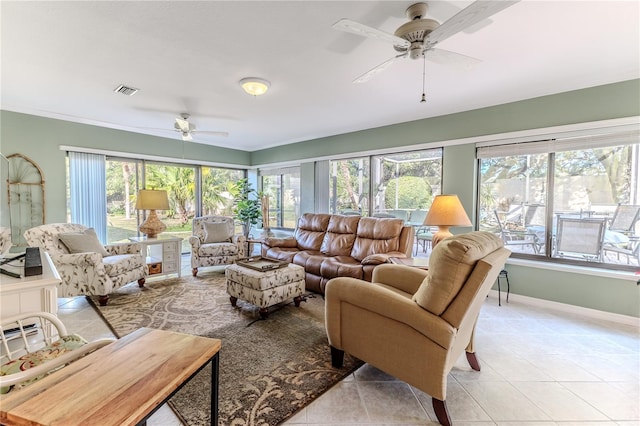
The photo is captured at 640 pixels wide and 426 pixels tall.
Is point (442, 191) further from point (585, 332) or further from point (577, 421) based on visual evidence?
point (577, 421)

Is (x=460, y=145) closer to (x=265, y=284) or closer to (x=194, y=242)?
(x=265, y=284)

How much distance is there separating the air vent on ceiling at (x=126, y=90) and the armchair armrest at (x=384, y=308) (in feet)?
10.1

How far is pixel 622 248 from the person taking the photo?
2977 mm

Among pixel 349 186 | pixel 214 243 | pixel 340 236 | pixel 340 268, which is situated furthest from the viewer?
pixel 349 186

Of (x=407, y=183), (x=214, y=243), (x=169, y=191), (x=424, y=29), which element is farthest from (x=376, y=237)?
(x=169, y=191)

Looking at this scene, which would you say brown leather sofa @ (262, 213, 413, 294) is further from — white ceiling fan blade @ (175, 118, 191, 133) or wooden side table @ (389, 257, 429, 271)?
white ceiling fan blade @ (175, 118, 191, 133)

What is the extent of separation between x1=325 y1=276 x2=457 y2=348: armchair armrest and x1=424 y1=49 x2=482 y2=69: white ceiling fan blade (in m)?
1.64

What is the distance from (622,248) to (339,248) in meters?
3.12

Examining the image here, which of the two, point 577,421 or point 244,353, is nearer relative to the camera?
point 577,421

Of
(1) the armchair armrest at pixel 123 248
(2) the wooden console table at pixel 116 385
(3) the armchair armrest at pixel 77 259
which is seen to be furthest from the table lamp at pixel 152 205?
(2) the wooden console table at pixel 116 385

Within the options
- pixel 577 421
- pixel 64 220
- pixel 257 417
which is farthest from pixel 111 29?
pixel 577 421

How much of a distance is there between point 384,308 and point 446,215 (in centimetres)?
167

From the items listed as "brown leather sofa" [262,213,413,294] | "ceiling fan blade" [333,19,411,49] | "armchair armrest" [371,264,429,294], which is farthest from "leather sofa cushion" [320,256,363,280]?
"ceiling fan blade" [333,19,411,49]

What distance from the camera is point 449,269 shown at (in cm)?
147
